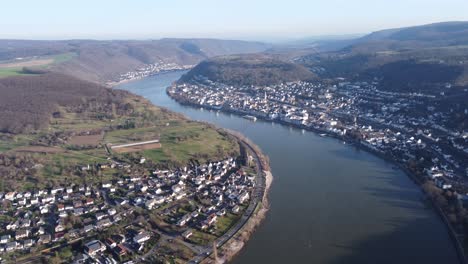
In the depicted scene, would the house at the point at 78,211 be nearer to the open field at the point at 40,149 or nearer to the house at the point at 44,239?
the house at the point at 44,239

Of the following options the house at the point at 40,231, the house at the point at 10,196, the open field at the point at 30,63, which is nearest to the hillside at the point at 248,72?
the open field at the point at 30,63

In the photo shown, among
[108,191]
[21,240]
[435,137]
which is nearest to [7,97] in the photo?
[108,191]

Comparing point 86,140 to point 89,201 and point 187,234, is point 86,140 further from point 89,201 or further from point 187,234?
point 187,234

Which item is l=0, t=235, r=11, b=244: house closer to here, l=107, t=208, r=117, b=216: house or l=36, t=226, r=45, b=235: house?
l=36, t=226, r=45, b=235: house

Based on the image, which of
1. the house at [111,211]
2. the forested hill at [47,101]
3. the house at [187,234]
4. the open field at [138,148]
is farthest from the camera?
the forested hill at [47,101]

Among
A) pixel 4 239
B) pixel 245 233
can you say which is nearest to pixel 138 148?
pixel 4 239

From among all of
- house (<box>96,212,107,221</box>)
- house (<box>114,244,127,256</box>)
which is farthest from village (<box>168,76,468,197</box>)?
house (<box>96,212,107,221</box>)
